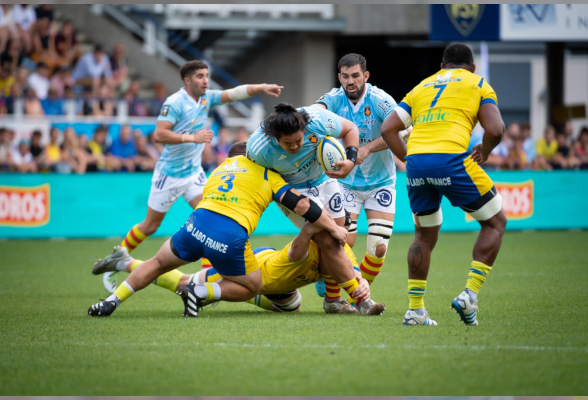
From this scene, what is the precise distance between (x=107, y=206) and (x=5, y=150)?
288 centimetres

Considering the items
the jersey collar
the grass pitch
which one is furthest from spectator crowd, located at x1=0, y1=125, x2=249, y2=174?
the jersey collar

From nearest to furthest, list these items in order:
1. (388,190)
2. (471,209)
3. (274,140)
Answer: (471,209) < (274,140) < (388,190)

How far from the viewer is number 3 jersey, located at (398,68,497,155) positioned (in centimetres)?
596

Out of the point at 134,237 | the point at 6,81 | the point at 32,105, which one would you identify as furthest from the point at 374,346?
the point at 6,81

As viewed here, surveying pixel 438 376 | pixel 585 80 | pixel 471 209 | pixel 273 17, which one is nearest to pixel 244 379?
pixel 438 376

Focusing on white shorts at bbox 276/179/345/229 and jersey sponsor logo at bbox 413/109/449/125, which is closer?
jersey sponsor logo at bbox 413/109/449/125

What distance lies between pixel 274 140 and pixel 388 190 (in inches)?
76.3

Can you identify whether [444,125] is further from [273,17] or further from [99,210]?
[273,17]

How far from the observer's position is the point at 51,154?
54.0ft

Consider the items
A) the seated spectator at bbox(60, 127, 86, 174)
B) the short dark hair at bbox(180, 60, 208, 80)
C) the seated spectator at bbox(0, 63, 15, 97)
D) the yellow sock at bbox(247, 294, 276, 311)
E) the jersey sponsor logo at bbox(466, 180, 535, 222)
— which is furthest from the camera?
the seated spectator at bbox(0, 63, 15, 97)

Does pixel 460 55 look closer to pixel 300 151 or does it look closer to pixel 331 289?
pixel 300 151

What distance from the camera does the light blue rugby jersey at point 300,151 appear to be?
6672 millimetres

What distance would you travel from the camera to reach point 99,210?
15.7m

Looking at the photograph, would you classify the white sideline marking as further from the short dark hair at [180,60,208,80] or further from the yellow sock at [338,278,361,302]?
the short dark hair at [180,60,208,80]
